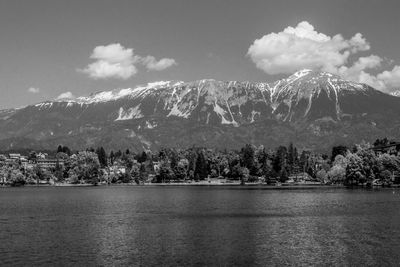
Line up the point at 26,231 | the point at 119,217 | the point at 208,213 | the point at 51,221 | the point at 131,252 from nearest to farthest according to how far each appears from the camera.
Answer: the point at 131,252 → the point at 26,231 → the point at 51,221 → the point at 119,217 → the point at 208,213

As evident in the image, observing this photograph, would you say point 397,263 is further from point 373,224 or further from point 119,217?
point 119,217

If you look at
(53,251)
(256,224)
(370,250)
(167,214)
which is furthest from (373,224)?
(53,251)

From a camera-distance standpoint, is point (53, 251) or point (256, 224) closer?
point (53, 251)

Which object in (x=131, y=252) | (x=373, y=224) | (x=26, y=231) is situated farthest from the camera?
(x=373, y=224)

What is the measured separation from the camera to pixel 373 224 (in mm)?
84875

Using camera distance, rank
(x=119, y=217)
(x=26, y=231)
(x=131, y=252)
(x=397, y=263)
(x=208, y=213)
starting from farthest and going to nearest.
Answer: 1. (x=208, y=213)
2. (x=119, y=217)
3. (x=26, y=231)
4. (x=131, y=252)
5. (x=397, y=263)

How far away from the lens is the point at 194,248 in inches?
2530

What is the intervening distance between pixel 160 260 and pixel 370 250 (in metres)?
23.2

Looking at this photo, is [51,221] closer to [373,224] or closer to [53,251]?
[53,251]

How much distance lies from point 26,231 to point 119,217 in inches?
905

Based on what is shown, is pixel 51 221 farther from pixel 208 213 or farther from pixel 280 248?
pixel 280 248

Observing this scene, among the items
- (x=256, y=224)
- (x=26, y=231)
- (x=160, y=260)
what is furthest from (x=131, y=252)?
(x=256, y=224)

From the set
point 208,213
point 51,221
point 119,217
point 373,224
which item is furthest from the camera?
point 208,213

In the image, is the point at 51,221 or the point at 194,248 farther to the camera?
the point at 51,221
